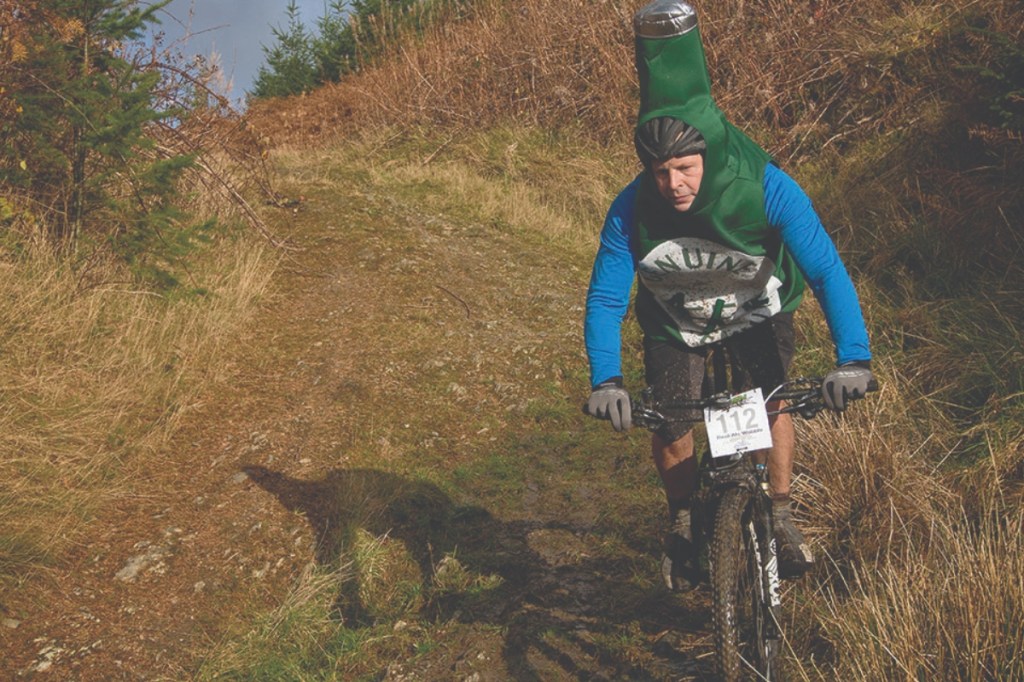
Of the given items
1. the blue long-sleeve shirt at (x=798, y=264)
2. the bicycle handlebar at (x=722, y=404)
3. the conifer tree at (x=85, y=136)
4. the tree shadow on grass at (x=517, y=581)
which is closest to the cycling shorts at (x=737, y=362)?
the blue long-sleeve shirt at (x=798, y=264)

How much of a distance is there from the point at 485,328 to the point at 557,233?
7.60 feet

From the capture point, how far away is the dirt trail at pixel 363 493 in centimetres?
430

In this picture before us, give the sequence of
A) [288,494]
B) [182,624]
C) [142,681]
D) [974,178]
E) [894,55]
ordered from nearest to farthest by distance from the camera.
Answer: [142,681] → [182,624] → [288,494] → [974,178] → [894,55]

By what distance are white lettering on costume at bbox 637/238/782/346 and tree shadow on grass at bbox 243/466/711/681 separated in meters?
1.28

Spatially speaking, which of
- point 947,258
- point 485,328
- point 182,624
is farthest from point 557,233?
point 182,624

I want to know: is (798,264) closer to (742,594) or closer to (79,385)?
(742,594)

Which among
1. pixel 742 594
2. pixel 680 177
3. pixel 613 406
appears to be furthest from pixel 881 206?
pixel 613 406

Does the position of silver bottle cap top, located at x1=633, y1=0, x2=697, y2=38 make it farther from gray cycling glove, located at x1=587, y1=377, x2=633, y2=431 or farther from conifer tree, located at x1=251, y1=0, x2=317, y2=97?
conifer tree, located at x1=251, y1=0, x2=317, y2=97

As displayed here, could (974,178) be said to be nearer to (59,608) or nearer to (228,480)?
(228,480)

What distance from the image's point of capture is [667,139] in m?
3.23

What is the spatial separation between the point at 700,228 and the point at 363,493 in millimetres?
2756

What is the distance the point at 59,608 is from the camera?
4.63 meters

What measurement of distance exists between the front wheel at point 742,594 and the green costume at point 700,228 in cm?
66

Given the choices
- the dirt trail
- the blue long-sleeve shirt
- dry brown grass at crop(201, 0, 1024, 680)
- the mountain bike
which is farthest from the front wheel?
the blue long-sleeve shirt
